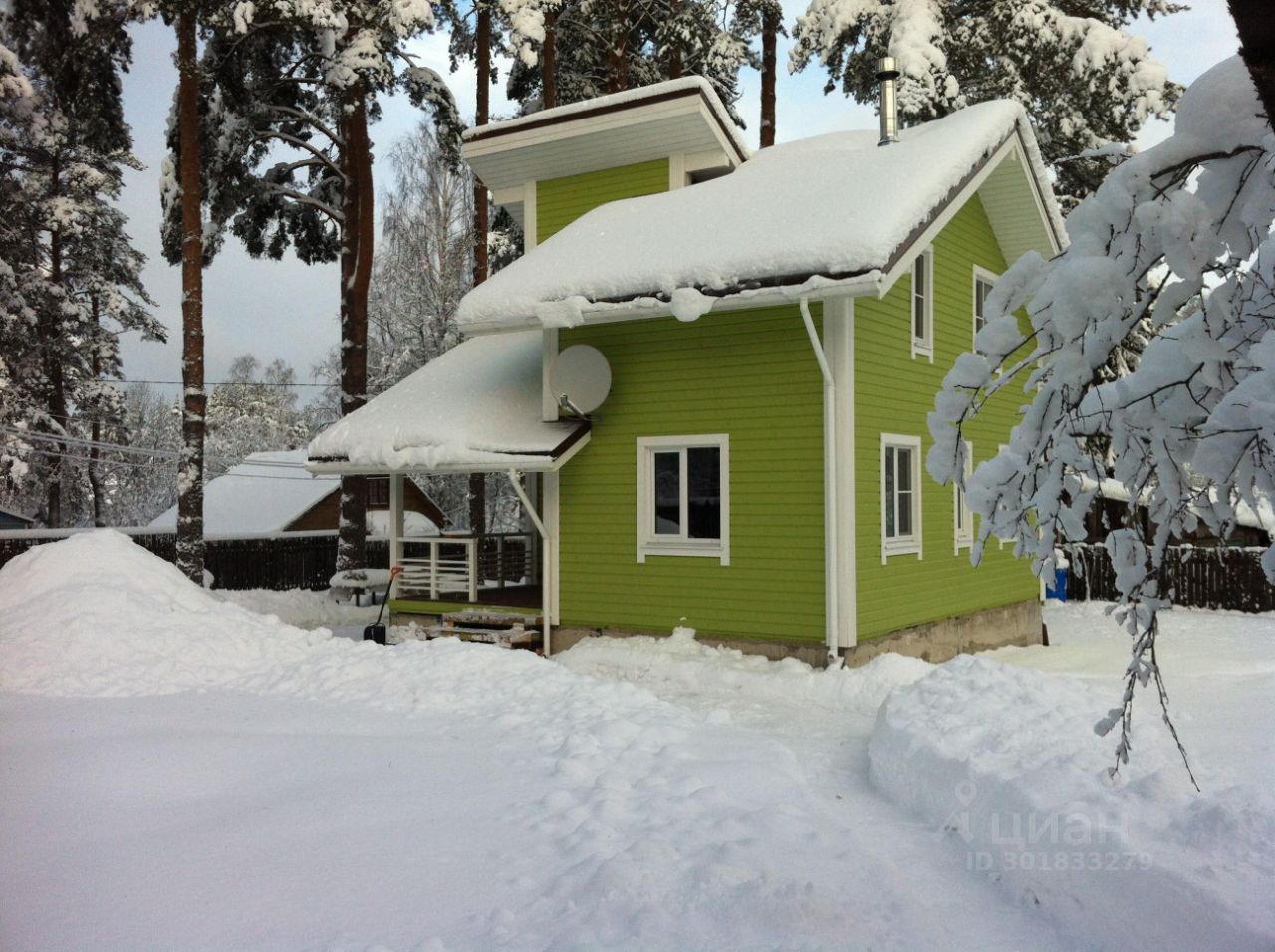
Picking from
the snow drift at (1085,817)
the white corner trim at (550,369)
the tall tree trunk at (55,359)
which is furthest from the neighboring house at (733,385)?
the tall tree trunk at (55,359)

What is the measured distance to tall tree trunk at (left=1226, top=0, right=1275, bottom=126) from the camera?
8.76 feet

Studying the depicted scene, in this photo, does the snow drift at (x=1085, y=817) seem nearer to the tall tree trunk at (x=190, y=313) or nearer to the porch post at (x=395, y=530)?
the porch post at (x=395, y=530)

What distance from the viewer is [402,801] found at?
240 inches

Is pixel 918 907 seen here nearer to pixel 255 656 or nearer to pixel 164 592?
pixel 255 656

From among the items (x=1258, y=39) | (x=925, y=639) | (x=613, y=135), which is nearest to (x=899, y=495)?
(x=925, y=639)

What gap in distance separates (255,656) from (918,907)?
7652 mm

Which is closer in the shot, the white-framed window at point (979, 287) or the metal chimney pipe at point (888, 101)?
the metal chimney pipe at point (888, 101)

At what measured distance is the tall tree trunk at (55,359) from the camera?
2711 cm

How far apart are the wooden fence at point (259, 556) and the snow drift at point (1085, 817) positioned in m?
20.2

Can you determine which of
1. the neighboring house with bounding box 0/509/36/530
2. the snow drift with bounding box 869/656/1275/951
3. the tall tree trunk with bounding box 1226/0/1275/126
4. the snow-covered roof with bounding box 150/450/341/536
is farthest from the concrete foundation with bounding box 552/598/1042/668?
the neighboring house with bounding box 0/509/36/530

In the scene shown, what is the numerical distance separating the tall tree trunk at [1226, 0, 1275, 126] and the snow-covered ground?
3326 millimetres

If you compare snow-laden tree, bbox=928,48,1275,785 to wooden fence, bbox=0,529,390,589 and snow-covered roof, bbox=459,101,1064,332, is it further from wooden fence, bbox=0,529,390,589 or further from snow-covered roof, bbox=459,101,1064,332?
wooden fence, bbox=0,529,390,589

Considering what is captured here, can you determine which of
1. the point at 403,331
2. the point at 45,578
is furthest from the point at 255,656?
the point at 403,331

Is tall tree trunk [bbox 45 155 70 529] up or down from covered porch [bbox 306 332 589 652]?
up
